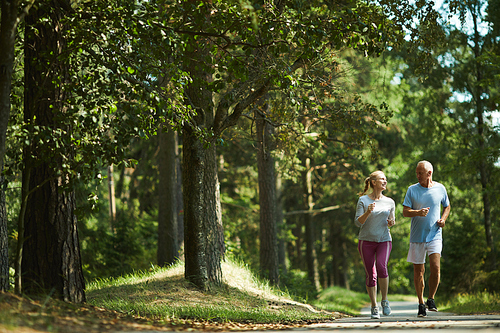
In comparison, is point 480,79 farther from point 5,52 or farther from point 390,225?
point 5,52

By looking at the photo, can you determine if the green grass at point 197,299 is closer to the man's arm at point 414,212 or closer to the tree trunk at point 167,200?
the man's arm at point 414,212

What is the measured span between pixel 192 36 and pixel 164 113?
1564 millimetres

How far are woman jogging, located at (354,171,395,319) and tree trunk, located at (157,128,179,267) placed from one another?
818 cm

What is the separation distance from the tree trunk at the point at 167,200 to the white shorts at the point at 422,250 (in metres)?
8.46

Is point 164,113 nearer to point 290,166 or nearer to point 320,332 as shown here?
point 320,332

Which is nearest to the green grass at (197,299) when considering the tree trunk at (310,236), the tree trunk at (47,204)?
the tree trunk at (47,204)

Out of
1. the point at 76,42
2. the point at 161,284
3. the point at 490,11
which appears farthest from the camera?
the point at 490,11

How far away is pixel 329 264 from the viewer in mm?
43000

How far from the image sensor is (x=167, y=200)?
1444 cm

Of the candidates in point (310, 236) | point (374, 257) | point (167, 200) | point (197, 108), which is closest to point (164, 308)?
point (374, 257)

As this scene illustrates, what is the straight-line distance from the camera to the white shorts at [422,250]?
23.6 ft

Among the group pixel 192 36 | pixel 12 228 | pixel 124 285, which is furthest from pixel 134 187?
pixel 192 36

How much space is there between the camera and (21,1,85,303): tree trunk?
611 cm

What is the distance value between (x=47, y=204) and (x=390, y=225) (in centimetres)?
499
